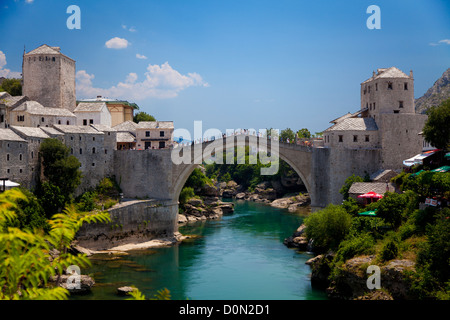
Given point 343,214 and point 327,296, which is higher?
point 343,214

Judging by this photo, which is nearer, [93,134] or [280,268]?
[280,268]

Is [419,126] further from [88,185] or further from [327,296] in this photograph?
[88,185]

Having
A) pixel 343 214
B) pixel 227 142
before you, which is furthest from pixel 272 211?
pixel 343 214

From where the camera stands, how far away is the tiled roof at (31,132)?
30.7m

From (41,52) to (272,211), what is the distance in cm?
2990

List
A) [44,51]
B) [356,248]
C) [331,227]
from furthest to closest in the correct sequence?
[44,51] < [331,227] < [356,248]

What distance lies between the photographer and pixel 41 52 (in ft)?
129

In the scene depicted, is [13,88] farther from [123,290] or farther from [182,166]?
[123,290]

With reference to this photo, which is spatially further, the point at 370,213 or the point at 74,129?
the point at 74,129

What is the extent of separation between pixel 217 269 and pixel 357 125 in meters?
15.9

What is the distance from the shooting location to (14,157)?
96.7 feet

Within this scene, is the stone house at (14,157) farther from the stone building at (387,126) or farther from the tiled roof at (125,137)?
the stone building at (387,126)

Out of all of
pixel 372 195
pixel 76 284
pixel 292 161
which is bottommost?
pixel 76 284

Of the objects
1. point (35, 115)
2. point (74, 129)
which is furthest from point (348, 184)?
point (35, 115)
